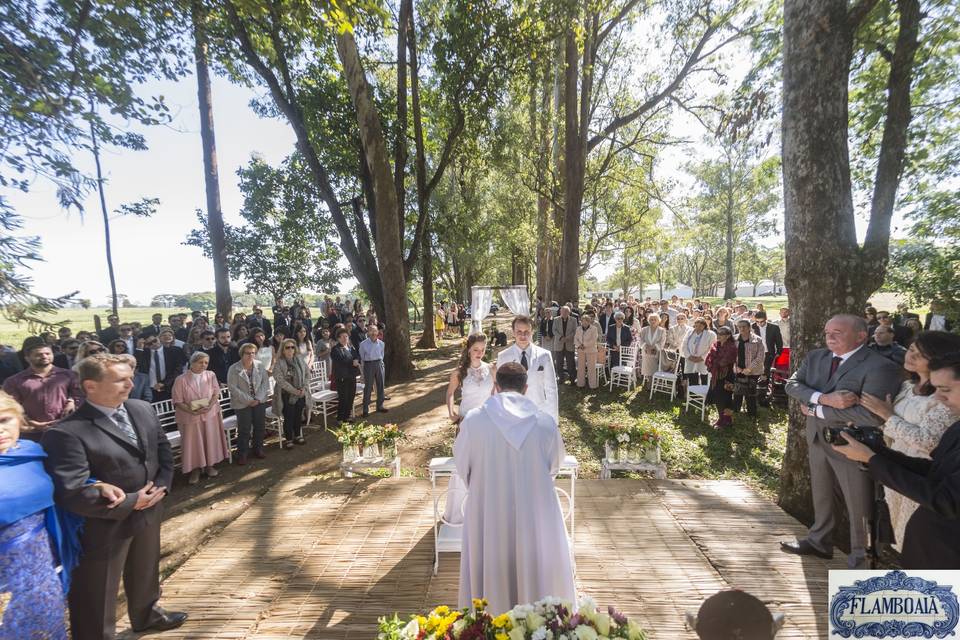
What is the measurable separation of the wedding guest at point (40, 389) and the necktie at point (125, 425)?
3.23m

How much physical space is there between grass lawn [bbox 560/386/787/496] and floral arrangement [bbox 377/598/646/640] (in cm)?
422

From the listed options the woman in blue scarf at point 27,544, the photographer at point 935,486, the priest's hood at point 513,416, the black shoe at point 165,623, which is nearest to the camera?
the photographer at point 935,486

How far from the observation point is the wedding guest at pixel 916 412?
284 centimetres

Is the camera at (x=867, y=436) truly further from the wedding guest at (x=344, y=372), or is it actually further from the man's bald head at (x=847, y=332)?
the wedding guest at (x=344, y=372)

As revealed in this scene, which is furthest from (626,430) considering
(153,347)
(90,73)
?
(153,347)

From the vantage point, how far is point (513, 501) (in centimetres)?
269

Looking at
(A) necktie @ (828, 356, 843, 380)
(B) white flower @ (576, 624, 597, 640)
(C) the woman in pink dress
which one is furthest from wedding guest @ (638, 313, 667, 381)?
(B) white flower @ (576, 624, 597, 640)

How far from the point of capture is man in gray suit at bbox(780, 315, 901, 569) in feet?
10.9

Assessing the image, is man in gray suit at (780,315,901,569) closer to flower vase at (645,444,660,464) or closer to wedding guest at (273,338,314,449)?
flower vase at (645,444,660,464)

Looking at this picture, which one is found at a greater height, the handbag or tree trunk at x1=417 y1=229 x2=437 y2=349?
tree trunk at x1=417 y1=229 x2=437 y2=349

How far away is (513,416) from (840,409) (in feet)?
9.43

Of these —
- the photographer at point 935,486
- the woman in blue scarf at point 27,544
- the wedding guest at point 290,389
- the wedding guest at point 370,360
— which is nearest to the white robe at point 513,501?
the photographer at point 935,486

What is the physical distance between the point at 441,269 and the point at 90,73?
24.1 metres

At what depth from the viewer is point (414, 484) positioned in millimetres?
5379
